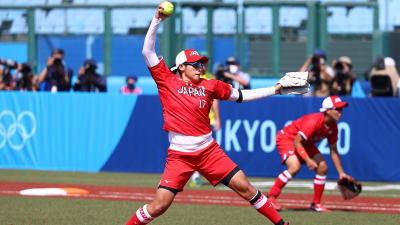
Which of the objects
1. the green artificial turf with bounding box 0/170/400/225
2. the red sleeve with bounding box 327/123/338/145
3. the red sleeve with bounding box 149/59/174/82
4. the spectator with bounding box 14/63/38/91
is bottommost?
the green artificial turf with bounding box 0/170/400/225

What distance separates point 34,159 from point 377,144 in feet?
23.8

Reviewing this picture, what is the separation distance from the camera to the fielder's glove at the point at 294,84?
922cm

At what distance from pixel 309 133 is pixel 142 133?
6.38 metres

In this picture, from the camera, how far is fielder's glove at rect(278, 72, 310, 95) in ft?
30.2

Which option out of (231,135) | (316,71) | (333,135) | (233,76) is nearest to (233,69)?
(233,76)

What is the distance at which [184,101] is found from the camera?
9.06 metres

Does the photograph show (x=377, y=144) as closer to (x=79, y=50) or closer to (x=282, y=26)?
(x=282, y=26)

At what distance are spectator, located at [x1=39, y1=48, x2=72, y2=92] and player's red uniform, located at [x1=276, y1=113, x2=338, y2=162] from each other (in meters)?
7.89

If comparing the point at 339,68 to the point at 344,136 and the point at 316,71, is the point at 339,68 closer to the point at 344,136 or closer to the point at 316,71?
the point at 316,71

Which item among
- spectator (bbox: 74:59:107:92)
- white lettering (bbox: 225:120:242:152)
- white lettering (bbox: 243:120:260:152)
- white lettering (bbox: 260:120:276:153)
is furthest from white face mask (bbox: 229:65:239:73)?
spectator (bbox: 74:59:107:92)

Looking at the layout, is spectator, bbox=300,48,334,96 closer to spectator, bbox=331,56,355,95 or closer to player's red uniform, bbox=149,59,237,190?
spectator, bbox=331,56,355,95

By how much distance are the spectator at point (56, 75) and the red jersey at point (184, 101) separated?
10.6 metres

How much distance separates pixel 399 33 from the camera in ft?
74.0

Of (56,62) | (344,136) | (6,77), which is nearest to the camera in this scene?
(344,136)
